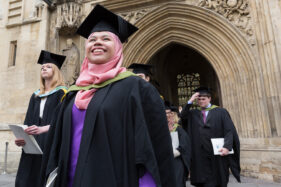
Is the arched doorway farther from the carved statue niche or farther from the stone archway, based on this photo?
the carved statue niche

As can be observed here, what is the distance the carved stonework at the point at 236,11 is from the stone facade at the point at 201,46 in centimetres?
3

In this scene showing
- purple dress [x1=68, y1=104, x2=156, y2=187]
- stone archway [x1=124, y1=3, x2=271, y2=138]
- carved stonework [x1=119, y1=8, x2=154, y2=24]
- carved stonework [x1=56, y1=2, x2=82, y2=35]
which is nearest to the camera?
purple dress [x1=68, y1=104, x2=156, y2=187]

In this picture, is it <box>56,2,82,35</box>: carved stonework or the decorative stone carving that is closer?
<box>56,2,82,35</box>: carved stonework

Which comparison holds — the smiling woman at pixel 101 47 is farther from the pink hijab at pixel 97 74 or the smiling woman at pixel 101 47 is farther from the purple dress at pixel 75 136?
the purple dress at pixel 75 136

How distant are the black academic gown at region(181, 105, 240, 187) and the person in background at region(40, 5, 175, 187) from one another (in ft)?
7.81

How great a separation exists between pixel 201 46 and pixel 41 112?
5.53 meters

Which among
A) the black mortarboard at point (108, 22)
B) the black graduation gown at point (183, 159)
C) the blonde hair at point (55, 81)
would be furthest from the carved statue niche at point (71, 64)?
the black mortarboard at point (108, 22)

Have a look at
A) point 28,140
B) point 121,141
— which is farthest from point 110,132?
point 28,140

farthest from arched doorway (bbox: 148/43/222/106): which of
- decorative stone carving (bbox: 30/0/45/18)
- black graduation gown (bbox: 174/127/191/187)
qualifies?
black graduation gown (bbox: 174/127/191/187)

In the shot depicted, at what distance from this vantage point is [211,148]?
327cm

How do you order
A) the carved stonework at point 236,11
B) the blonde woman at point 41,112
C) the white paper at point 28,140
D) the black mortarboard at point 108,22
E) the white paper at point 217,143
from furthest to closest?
the carved stonework at point 236,11, the white paper at point 217,143, the blonde woman at point 41,112, the white paper at point 28,140, the black mortarboard at point 108,22

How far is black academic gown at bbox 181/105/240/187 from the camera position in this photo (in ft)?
10.3

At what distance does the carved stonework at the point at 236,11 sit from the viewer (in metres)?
5.68

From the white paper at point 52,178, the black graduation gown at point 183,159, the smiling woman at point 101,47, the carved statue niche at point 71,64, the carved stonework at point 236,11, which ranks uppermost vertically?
the carved stonework at point 236,11
